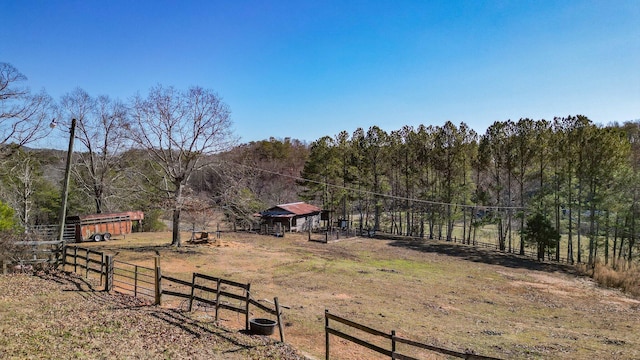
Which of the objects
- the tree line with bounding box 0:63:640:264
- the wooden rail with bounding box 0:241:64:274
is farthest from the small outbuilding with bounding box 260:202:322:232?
the wooden rail with bounding box 0:241:64:274

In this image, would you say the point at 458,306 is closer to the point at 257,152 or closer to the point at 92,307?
the point at 92,307

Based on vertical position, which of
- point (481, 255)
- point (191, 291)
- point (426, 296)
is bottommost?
point (481, 255)

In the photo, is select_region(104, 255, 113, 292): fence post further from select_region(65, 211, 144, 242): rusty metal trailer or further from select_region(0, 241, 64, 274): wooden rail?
select_region(65, 211, 144, 242): rusty metal trailer

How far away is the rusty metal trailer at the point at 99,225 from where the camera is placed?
101 ft

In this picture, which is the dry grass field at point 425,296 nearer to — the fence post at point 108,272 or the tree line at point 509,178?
the fence post at point 108,272

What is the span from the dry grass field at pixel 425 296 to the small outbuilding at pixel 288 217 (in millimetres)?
10161

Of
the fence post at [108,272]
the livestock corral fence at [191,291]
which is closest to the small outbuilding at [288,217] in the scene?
the livestock corral fence at [191,291]

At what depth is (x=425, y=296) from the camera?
65.3ft

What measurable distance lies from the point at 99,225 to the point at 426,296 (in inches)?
1076

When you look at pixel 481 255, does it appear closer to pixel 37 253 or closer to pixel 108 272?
pixel 108 272

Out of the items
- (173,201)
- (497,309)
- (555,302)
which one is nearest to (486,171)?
(555,302)

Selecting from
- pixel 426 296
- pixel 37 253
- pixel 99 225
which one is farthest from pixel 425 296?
pixel 99 225

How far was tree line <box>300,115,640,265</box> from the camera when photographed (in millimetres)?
34281

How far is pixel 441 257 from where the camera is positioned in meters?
35.4
